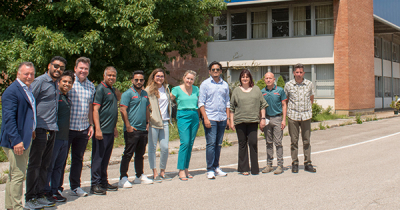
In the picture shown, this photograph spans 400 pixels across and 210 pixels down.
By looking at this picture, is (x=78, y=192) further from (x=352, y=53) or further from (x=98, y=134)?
(x=352, y=53)

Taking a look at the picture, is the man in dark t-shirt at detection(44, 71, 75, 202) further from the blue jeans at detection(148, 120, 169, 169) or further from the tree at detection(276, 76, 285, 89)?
the tree at detection(276, 76, 285, 89)

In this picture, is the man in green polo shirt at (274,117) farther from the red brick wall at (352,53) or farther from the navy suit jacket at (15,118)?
the red brick wall at (352,53)

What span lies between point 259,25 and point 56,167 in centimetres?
2117

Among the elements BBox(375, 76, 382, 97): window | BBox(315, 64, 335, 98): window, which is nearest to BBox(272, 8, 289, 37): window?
BBox(315, 64, 335, 98): window

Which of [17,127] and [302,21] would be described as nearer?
[17,127]

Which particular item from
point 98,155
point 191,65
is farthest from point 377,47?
point 98,155

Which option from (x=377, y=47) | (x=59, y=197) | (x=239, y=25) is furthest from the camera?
(x=377, y=47)

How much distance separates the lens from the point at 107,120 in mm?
5926

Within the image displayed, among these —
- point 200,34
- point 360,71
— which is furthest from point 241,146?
point 360,71

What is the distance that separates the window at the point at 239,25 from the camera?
990 inches

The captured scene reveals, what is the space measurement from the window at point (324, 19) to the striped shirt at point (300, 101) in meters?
17.7

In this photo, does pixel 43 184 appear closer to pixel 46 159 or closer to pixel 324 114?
pixel 46 159

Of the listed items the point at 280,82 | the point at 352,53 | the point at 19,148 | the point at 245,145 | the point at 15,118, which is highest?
the point at 352,53

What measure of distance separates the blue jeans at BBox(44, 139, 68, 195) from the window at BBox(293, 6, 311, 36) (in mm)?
21004
